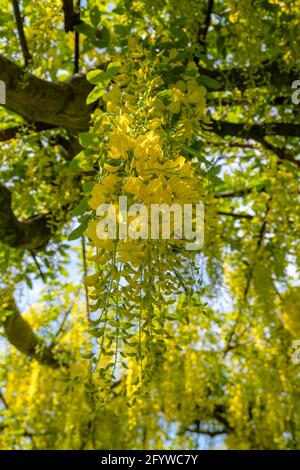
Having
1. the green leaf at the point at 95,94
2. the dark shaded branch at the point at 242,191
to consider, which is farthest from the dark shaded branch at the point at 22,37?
the dark shaded branch at the point at 242,191

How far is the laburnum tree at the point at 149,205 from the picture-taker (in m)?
1.08

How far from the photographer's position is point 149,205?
0.98 metres

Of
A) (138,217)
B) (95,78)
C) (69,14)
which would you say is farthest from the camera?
(69,14)

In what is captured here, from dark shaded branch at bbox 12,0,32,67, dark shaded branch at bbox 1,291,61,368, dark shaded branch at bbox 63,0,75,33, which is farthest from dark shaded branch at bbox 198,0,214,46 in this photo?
dark shaded branch at bbox 1,291,61,368

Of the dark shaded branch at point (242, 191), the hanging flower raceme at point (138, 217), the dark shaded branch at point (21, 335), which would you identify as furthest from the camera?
the dark shaded branch at point (21, 335)

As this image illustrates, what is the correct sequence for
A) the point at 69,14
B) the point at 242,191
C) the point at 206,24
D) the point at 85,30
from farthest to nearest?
the point at 242,191, the point at 206,24, the point at 69,14, the point at 85,30

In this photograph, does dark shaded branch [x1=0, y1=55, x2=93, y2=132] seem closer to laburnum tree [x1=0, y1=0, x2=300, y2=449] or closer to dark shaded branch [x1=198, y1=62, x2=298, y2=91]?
laburnum tree [x1=0, y1=0, x2=300, y2=449]

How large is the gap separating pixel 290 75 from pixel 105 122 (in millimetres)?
1185

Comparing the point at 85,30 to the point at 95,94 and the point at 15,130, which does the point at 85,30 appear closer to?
the point at 95,94

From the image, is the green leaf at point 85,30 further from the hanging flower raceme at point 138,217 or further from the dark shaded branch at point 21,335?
the dark shaded branch at point 21,335

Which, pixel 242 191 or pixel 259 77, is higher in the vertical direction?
pixel 242 191

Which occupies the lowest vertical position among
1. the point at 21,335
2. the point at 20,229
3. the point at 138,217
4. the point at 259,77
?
the point at 138,217

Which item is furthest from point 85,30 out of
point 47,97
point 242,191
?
point 242,191
